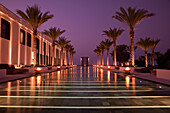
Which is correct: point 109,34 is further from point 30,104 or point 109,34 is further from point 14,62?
point 30,104

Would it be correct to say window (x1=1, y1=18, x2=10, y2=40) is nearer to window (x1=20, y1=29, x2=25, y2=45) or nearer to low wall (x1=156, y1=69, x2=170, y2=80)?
window (x1=20, y1=29, x2=25, y2=45)

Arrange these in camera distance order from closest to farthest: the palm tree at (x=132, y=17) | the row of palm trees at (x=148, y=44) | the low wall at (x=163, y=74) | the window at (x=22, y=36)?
the low wall at (x=163, y=74) → the palm tree at (x=132, y=17) → the window at (x=22, y=36) → the row of palm trees at (x=148, y=44)

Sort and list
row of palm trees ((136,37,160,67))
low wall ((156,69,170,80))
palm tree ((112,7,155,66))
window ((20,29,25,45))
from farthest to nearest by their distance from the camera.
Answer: row of palm trees ((136,37,160,67))
window ((20,29,25,45))
palm tree ((112,7,155,66))
low wall ((156,69,170,80))

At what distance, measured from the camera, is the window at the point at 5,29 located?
28400mm

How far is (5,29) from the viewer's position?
29.6 metres

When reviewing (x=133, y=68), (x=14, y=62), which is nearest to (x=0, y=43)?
(x=14, y=62)

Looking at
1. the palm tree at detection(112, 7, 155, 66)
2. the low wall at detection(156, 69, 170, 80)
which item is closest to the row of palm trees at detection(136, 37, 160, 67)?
the palm tree at detection(112, 7, 155, 66)

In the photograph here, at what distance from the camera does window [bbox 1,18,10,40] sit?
28400 mm

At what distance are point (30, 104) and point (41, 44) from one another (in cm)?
4959

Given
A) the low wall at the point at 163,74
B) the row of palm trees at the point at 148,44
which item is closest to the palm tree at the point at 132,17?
the low wall at the point at 163,74

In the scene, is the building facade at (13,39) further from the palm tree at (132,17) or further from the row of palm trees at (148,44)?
the row of palm trees at (148,44)

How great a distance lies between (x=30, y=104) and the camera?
5.87 metres

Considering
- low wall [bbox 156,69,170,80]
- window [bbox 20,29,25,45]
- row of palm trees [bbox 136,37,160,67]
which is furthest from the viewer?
row of palm trees [bbox 136,37,160,67]

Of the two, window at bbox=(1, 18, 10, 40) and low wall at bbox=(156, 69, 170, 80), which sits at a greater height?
window at bbox=(1, 18, 10, 40)
